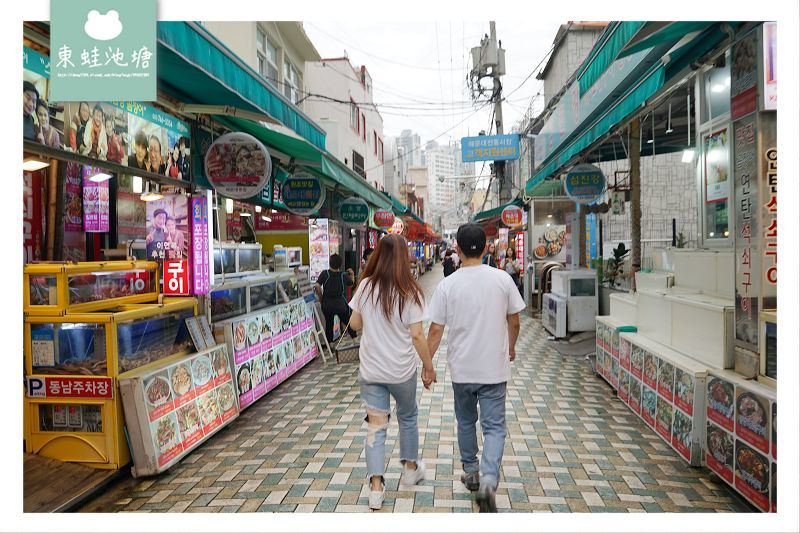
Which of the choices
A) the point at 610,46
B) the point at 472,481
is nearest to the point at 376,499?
the point at 472,481

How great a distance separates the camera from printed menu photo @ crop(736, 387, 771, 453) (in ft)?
10.6

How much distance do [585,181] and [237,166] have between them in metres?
6.79

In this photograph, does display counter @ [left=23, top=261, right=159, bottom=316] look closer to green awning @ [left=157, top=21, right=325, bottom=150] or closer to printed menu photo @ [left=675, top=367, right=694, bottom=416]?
green awning @ [left=157, top=21, right=325, bottom=150]

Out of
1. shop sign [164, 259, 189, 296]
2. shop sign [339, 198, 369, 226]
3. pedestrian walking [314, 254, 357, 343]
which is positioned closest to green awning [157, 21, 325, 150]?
shop sign [164, 259, 189, 296]

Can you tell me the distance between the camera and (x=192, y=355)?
5020 millimetres

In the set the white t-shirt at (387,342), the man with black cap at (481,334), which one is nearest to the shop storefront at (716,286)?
the man with black cap at (481,334)

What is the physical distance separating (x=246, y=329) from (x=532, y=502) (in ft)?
12.9

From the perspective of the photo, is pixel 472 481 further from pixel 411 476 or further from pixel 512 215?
pixel 512 215

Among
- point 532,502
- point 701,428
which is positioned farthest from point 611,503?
point 701,428

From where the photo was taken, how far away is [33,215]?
6.52 metres

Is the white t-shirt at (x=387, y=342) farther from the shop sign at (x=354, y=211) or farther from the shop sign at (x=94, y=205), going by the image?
the shop sign at (x=354, y=211)

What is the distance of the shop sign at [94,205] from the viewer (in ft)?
24.4

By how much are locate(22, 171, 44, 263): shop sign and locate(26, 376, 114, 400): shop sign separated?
118 inches
